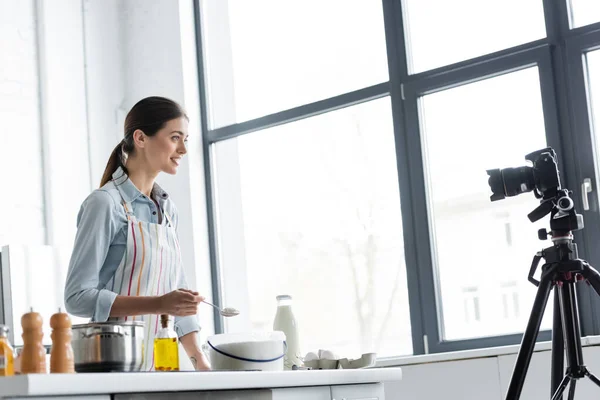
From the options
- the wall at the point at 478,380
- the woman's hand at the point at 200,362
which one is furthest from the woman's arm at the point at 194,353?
the wall at the point at 478,380

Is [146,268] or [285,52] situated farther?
[285,52]

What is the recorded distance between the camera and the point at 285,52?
154 inches

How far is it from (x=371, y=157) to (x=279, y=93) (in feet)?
1.97

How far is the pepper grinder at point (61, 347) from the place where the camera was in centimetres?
135

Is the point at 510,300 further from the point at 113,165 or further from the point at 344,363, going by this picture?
the point at 113,165

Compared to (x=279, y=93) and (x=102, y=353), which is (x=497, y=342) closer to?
(x=279, y=93)

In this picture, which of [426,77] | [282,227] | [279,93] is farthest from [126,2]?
[426,77]

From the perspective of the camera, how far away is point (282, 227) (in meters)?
3.81

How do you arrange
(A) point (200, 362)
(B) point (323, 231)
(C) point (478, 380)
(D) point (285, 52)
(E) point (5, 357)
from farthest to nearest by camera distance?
(D) point (285, 52) → (B) point (323, 231) → (C) point (478, 380) → (A) point (200, 362) → (E) point (5, 357)

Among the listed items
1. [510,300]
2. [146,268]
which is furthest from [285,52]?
[146,268]

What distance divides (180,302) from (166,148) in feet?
1.92

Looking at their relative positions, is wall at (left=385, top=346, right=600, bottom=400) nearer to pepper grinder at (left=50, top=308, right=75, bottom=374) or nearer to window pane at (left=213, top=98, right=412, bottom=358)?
window pane at (left=213, top=98, right=412, bottom=358)

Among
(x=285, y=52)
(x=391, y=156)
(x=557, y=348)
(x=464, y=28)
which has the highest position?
(x=285, y=52)

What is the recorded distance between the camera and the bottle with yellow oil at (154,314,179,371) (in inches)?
63.8
